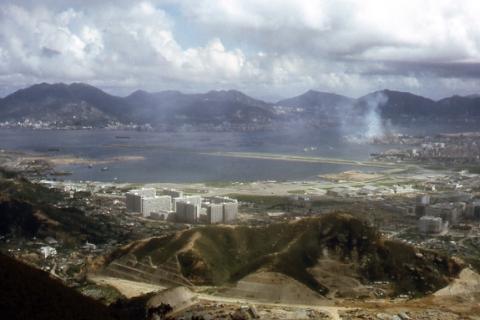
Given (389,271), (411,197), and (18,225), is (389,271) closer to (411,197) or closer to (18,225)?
(18,225)

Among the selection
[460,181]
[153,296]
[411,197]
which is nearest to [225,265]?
[153,296]

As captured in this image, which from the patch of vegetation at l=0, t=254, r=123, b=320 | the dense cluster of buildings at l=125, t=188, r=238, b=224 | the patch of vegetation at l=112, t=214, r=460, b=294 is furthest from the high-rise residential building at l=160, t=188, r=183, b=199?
the patch of vegetation at l=0, t=254, r=123, b=320

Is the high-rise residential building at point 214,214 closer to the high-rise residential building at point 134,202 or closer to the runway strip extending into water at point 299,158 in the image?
the high-rise residential building at point 134,202

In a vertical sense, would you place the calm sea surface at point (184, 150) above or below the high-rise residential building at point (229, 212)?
above

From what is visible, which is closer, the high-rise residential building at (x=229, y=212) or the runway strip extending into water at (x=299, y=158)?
the high-rise residential building at (x=229, y=212)

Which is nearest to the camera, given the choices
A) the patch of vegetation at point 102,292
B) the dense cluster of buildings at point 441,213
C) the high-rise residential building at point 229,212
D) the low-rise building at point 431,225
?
the patch of vegetation at point 102,292

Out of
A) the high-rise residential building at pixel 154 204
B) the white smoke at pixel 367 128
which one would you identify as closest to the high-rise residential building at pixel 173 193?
the high-rise residential building at pixel 154 204

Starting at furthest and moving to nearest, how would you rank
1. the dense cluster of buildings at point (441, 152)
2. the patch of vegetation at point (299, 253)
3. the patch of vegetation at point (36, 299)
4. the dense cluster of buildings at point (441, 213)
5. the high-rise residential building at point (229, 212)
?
the dense cluster of buildings at point (441, 152), the high-rise residential building at point (229, 212), the dense cluster of buildings at point (441, 213), the patch of vegetation at point (299, 253), the patch of vegetation at point (36, 299)

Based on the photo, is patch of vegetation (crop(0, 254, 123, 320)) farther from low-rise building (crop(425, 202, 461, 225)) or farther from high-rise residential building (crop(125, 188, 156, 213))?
low-rise building (crop(425, 202, 461, 225))
